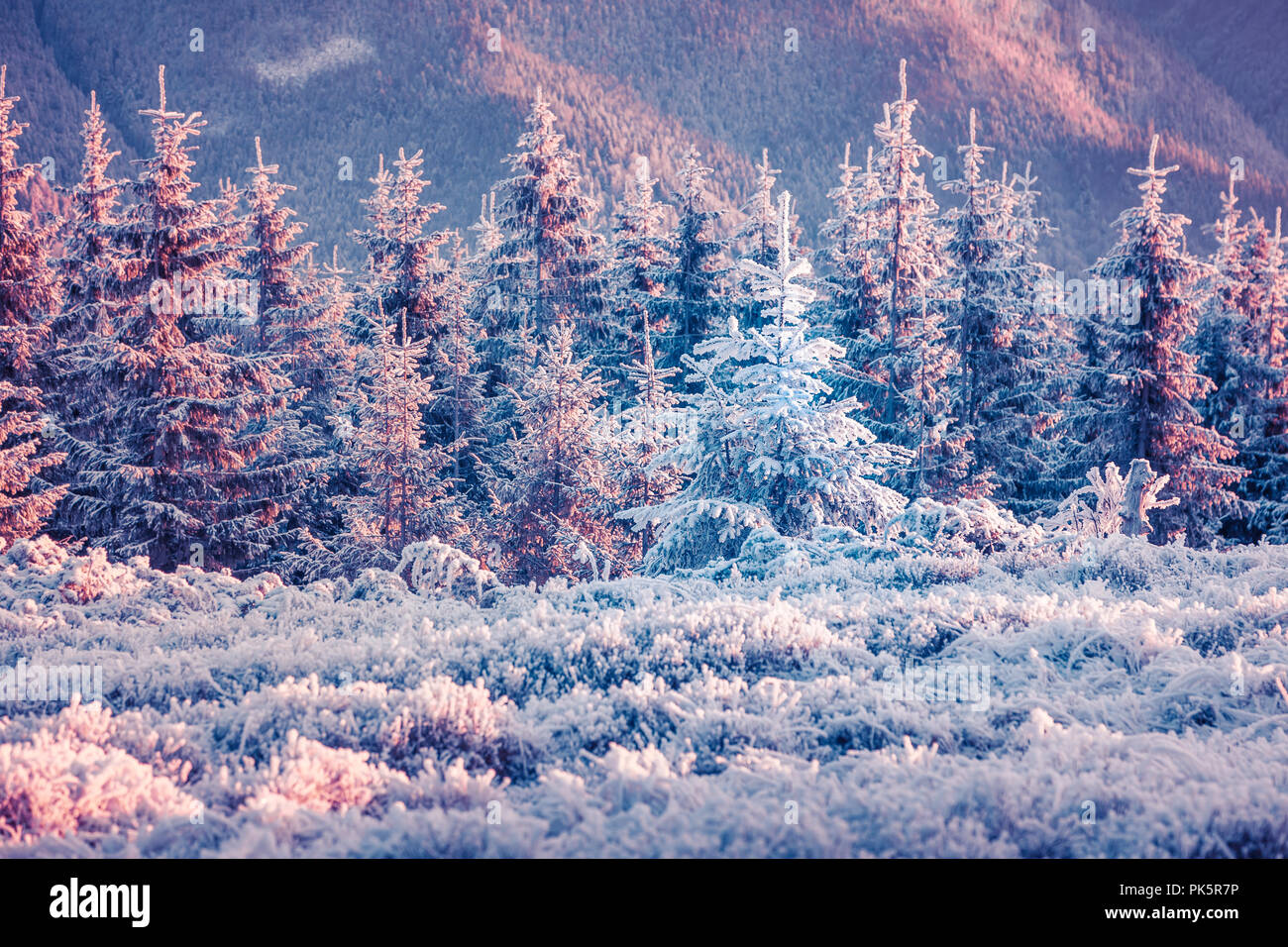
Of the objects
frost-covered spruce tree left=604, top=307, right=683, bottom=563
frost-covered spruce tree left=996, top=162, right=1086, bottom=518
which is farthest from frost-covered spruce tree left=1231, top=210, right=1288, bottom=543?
frost-covered spruce tree left=604, top=307, right=683, bottom=563

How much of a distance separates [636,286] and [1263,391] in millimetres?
23127

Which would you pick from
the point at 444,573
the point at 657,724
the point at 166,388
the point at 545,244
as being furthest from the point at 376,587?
the point at 545,244

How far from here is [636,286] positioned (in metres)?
30.3

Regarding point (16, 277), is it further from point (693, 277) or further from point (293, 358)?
point (693, 277)

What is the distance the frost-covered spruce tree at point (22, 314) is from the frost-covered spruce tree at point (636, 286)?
1610cm

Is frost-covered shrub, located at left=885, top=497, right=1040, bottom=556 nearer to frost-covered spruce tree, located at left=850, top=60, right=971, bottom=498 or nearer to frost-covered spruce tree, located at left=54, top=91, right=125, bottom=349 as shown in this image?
frost-covered spruce tree, located at left=850, top=60, right=971, bottom=498

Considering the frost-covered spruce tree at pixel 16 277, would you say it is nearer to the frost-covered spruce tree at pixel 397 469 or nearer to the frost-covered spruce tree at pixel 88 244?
the frost-covered spruce tree at pixel 88 244

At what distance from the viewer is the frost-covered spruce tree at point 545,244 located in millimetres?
27172

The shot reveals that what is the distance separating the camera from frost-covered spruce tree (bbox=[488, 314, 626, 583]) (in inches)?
844

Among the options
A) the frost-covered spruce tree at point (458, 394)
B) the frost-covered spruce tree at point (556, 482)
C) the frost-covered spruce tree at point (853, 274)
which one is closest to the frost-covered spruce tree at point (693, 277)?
the frost-covered spruce tree at point (853, 274)

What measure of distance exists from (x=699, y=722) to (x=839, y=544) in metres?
6.10

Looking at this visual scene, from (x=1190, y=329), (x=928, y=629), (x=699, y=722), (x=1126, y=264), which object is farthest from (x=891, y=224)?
(x=699, y=722)

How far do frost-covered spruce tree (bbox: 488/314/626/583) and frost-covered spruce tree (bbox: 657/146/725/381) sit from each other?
25.2 ft

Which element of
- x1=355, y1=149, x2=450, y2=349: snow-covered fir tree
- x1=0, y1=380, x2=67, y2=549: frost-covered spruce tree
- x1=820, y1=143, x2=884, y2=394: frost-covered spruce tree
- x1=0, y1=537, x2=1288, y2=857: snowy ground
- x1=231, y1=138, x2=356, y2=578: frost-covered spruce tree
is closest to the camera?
x1=0, y1=537, x2=1288, y2=857: snowy ground
